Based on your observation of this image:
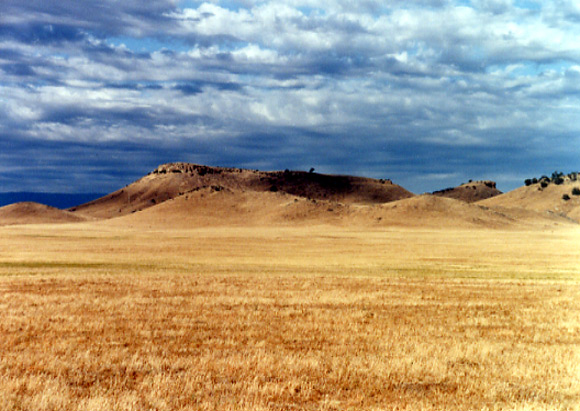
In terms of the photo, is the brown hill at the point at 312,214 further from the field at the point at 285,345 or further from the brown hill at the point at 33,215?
the field at the point at 285,345

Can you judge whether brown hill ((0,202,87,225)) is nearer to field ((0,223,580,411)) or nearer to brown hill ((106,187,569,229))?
brown hill ((106,187,569,229))

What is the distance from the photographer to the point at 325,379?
12.4 meters

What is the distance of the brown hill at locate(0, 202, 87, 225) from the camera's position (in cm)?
17638

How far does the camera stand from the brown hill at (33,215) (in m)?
176

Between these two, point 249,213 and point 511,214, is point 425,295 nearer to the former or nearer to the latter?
point 249,213

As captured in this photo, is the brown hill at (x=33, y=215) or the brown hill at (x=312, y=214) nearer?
the brown hill at (x=312, y=214)

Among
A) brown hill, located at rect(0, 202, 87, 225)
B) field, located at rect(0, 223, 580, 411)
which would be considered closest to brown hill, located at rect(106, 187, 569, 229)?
brown hill, located at rect(0, 202, 87, 225)

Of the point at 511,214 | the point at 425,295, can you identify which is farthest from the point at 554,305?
the point at 511,214

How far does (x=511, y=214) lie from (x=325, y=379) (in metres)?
167

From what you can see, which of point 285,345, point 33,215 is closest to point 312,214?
point 33,215

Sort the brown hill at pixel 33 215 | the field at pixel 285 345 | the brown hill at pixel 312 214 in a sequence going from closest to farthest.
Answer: the field at pixel 285 345 → the brown hill at pixel 312 214 → the brown hill at pixel 33 215

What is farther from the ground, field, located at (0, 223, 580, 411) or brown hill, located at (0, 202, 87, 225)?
brown hill, located at (0, 202, 87, 225)

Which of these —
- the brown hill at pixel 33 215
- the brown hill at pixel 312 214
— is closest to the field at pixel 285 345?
the brown hill at pixel 312 214

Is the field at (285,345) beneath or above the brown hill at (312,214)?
beneath
